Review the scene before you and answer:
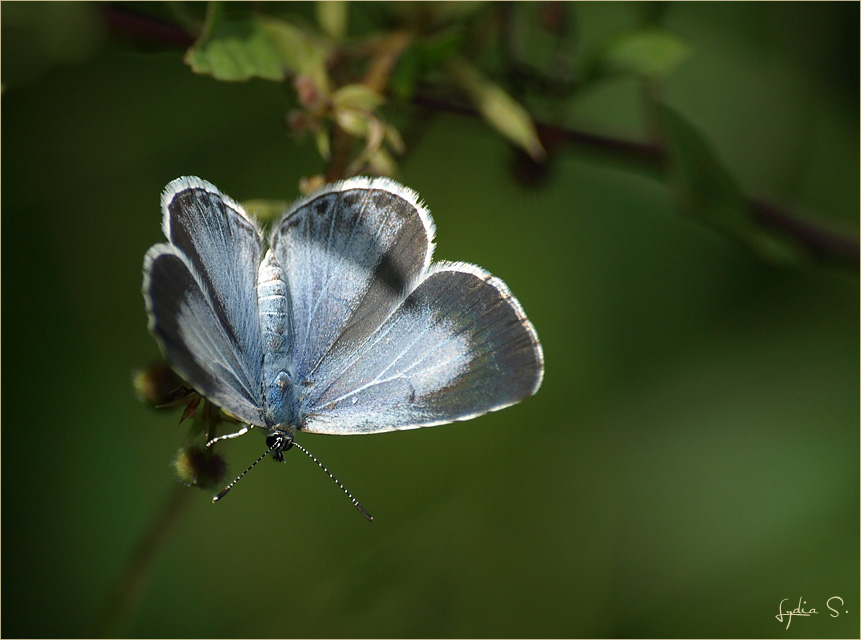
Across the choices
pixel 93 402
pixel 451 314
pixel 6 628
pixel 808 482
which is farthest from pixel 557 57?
pixel 6 628

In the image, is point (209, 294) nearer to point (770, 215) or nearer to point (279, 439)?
point (279, 439)

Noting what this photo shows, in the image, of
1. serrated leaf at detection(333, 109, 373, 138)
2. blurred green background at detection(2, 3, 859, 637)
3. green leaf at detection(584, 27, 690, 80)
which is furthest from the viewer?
blurred green background at detection(2, 3, 859, 637)

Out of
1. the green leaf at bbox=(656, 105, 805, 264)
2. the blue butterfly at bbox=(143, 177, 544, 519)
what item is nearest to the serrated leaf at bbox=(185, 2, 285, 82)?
the blue butterfly at bbox=(143, 177, 544, 519)

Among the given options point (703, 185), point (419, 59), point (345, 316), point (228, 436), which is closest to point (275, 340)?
point (345, 316)

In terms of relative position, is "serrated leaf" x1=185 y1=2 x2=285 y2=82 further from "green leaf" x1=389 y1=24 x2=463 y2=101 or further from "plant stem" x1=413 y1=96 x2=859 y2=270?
"plant stem" x1=413 y1=96 x2=859 y2=270

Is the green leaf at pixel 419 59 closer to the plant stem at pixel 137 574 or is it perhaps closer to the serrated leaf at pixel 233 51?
the serrated leaf at pixel 233 51
